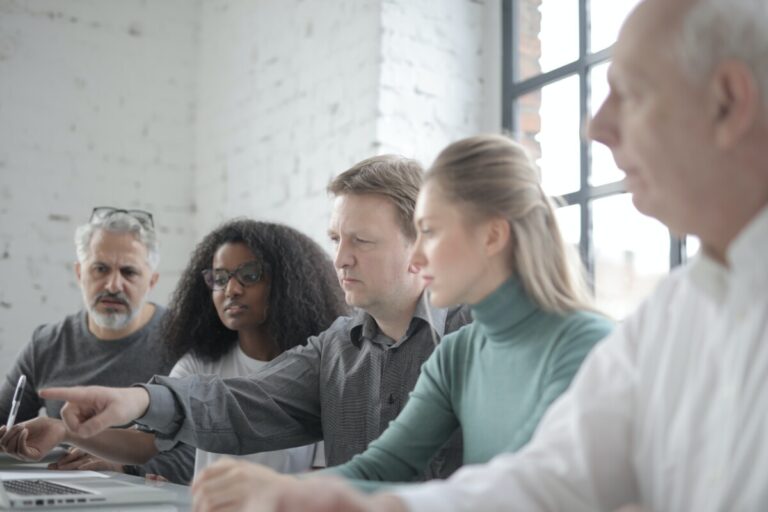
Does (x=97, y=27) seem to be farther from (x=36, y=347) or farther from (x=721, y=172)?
(x=721, y=172)

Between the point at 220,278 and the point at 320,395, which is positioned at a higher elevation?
the point at 220,278

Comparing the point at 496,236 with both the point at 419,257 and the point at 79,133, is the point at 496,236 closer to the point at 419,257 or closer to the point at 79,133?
the point at 419,257

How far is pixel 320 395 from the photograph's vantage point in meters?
2.14

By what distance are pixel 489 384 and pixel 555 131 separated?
86.7 inches

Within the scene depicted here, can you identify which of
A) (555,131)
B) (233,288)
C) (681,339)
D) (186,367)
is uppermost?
(555,131)

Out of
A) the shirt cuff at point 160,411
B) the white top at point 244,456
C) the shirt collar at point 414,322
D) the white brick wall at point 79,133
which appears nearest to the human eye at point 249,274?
the white top at point 244,456

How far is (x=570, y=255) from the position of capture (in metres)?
1.50

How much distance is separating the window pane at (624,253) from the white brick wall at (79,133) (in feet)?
8.37

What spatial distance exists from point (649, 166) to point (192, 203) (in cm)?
436

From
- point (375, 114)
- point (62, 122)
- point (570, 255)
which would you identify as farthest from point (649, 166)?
point (62, 122)

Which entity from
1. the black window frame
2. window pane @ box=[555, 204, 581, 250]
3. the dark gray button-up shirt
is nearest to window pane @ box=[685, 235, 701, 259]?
the black window frame

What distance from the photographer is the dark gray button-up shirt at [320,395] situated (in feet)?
6.44

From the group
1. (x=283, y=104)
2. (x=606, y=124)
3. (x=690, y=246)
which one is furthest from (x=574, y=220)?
(x=606, y=124)

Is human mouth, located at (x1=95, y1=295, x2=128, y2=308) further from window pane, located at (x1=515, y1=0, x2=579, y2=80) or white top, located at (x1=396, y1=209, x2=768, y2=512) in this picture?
white top, located at (x1=396, y1=209, x2=768, y2=512)
